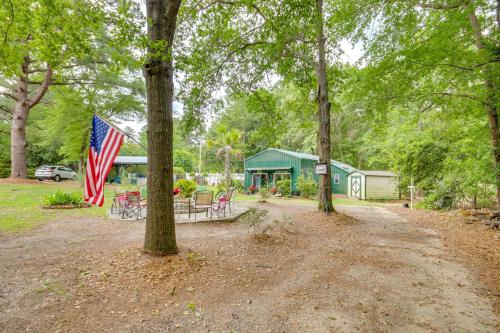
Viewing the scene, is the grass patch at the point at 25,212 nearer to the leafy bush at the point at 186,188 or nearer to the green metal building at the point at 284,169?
the leafy bush at the point at 186,188

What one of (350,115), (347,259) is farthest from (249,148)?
(347,259)

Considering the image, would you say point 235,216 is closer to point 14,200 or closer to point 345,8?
point 345,8

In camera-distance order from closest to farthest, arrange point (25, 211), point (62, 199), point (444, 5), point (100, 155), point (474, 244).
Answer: point (100, 155) < point (474, 244) < point (444, 5) < point (25, 211) < point (62, 199)

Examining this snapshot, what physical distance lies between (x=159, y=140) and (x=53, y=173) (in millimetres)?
25208

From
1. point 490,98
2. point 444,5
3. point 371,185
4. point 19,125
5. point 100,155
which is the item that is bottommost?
point 371,185

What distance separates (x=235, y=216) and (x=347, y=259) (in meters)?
4.63

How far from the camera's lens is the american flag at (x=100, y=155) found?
4.95 meters

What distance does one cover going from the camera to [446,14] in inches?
274

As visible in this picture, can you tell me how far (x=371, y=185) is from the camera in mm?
21094

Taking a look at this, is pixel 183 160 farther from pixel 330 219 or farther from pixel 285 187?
pixel 330 219

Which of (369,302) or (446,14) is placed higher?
(446,14)

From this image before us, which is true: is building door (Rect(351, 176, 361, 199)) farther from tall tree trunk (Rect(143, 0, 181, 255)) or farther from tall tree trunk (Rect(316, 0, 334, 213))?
tall tree trunk (Rect(143, 0, 181, 255))

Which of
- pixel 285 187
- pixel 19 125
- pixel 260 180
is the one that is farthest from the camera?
pixel 260 180

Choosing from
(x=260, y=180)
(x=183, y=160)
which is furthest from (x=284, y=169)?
(x=183, y=160)
